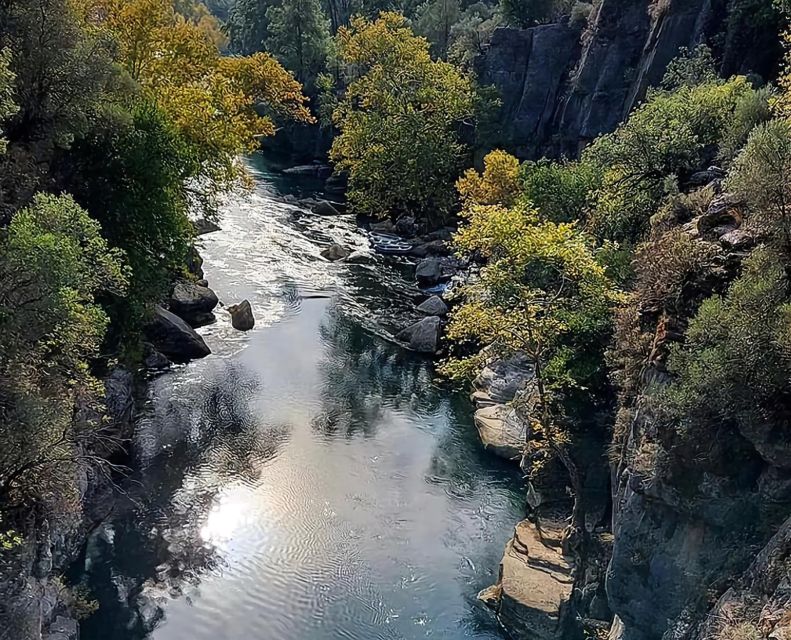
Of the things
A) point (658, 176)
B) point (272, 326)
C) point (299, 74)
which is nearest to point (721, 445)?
point (658, 176)

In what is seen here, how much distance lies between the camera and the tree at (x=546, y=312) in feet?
67.3

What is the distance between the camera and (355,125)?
52.1 meters

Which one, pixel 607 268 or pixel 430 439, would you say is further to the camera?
pixel 430 439

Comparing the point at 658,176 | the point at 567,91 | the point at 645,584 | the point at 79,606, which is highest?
the point at 567,91

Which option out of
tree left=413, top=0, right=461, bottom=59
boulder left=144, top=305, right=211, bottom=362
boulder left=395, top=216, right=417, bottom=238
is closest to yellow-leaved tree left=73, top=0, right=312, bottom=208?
boulder left=144, top=305, right=211, bottom=362

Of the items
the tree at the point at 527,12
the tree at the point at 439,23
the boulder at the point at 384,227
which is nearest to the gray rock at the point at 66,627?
the boulder at the point at 384,227

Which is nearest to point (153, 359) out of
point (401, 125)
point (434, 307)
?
point (434, 307)

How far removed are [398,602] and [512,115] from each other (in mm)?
41361

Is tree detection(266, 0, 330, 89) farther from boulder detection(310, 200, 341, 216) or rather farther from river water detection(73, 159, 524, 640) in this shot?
river water detection(73, 159, 524, 640)

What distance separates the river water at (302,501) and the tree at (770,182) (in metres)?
12.8

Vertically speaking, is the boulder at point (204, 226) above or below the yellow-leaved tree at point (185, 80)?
below

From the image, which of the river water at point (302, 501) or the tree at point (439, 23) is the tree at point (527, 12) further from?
the river water at point (302, 501)

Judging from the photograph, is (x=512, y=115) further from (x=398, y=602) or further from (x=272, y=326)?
(x=398, y=602)

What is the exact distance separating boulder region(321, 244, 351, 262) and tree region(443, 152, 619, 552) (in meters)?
23.7
